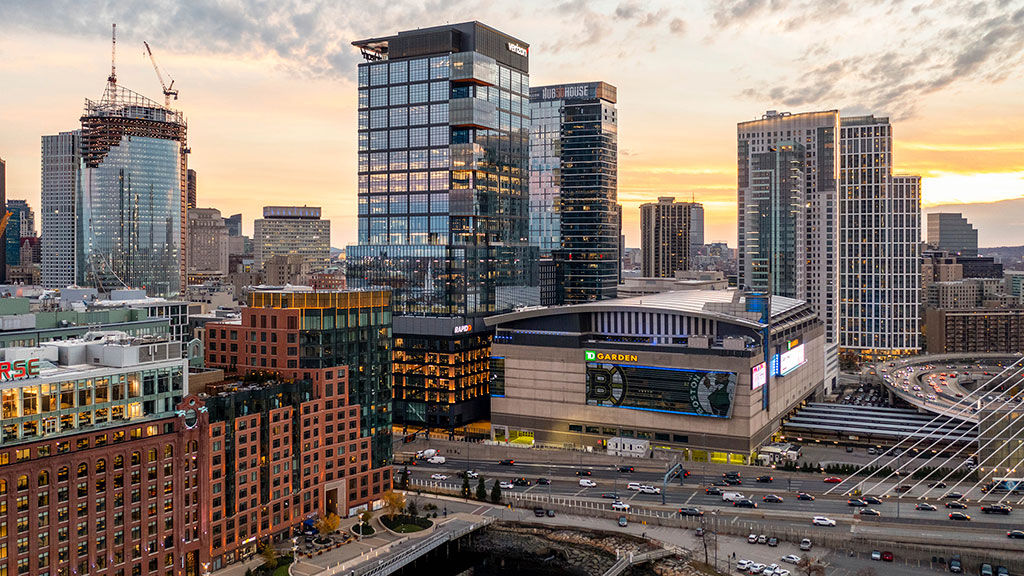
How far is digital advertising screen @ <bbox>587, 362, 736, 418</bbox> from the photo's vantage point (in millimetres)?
159750

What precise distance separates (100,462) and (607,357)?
3830 inches

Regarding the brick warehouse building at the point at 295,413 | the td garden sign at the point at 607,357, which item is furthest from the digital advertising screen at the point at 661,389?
the brick warehouse building at the point at 295,413

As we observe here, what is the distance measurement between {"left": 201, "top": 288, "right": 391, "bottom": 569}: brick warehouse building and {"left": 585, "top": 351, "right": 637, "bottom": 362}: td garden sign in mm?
44113

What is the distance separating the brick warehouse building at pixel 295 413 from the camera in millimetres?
114750

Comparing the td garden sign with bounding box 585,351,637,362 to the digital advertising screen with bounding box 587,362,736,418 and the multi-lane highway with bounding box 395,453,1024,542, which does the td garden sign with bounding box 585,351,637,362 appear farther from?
the multi-lane highway with bounding box 395,453,1024,542

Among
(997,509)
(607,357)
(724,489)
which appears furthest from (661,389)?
(997,509)

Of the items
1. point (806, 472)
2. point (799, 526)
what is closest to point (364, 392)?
point (799, 526)

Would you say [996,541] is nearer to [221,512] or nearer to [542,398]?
[542,398]

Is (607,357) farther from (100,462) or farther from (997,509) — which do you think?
(100,462)

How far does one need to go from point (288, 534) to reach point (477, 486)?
1364 inches

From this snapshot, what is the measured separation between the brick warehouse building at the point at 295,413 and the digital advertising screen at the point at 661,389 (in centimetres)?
4614

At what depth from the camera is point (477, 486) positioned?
147 m

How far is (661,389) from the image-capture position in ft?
541

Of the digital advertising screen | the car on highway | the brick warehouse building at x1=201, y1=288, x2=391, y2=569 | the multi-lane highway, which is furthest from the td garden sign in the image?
the car on highway
